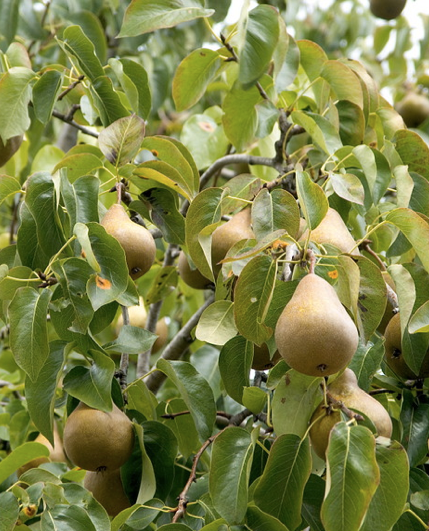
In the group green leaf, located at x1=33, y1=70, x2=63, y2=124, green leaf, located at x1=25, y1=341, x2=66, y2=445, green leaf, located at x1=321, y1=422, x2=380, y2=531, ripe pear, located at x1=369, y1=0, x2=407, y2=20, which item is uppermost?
green leaf, located at x1=33, y1=70, x2=63, y2=124

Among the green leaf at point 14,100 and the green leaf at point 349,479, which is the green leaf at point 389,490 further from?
the green leaf at point 14,100

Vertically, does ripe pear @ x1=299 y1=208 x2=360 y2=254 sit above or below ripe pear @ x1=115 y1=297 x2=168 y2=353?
above

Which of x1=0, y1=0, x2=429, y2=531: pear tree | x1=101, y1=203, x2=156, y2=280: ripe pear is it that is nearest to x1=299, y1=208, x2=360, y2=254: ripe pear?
x1=0, y1=0, x2=429, y2=531: pear tree

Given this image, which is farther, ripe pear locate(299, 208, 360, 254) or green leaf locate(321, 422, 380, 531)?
ripe pear locate(299, 208, 360, 254)

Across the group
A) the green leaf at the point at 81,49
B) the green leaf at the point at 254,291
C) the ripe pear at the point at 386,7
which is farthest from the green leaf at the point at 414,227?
the ripe pear at the point at 386,7

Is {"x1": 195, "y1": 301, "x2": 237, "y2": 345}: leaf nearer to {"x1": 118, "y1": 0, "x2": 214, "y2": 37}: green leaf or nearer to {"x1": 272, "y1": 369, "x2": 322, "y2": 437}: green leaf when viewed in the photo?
{"x1": 272, "y1": 369, "x2": 322, "y2": 437}: green leaf

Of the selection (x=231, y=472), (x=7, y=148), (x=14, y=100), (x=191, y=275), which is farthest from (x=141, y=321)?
(x=231, y=472)

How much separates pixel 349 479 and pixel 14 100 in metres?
0.92

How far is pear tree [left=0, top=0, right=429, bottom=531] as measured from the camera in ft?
3.75

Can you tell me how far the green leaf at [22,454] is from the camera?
1484 mm

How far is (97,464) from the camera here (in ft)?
4.47

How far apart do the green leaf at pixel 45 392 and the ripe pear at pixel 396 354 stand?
0.53 metres

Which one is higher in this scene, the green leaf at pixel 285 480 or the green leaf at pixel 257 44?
the green leaf at pixel 257 44

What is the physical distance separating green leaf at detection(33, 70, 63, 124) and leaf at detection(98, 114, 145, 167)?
0.19 m
